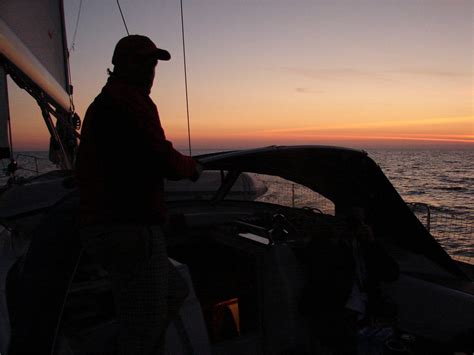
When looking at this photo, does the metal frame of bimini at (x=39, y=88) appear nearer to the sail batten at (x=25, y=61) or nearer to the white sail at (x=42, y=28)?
the sail batten at (x=25, y=61)

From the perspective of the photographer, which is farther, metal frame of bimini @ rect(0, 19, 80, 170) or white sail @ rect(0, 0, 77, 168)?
white sail @ rect(0, 0, 77, 168)

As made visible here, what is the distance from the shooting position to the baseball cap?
1.97 metres

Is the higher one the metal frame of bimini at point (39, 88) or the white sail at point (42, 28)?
the white sail at point (42, 28)

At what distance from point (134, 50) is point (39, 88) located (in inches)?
151

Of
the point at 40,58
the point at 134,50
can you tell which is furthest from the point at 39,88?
the point at 134,50

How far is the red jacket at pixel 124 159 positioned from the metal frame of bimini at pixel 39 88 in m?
2.13

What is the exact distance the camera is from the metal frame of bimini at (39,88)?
12.6 ft

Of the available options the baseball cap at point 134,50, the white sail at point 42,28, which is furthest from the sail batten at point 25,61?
the baseball cap at point 134,50

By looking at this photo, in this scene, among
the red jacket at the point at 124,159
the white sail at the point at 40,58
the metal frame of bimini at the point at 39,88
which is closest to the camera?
the red jacket at the point at 124,159

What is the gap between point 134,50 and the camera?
1.97 m

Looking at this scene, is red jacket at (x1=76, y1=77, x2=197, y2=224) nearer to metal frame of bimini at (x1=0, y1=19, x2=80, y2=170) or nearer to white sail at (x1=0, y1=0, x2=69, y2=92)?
metal frame of bimini at (x1=0, y1=19, x2=80, y2=170)

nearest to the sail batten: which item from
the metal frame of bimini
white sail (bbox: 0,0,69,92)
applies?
the metal frame of bimini

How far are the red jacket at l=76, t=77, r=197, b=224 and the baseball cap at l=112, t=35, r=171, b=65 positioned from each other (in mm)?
113

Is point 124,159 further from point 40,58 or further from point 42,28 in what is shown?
point 42,28
